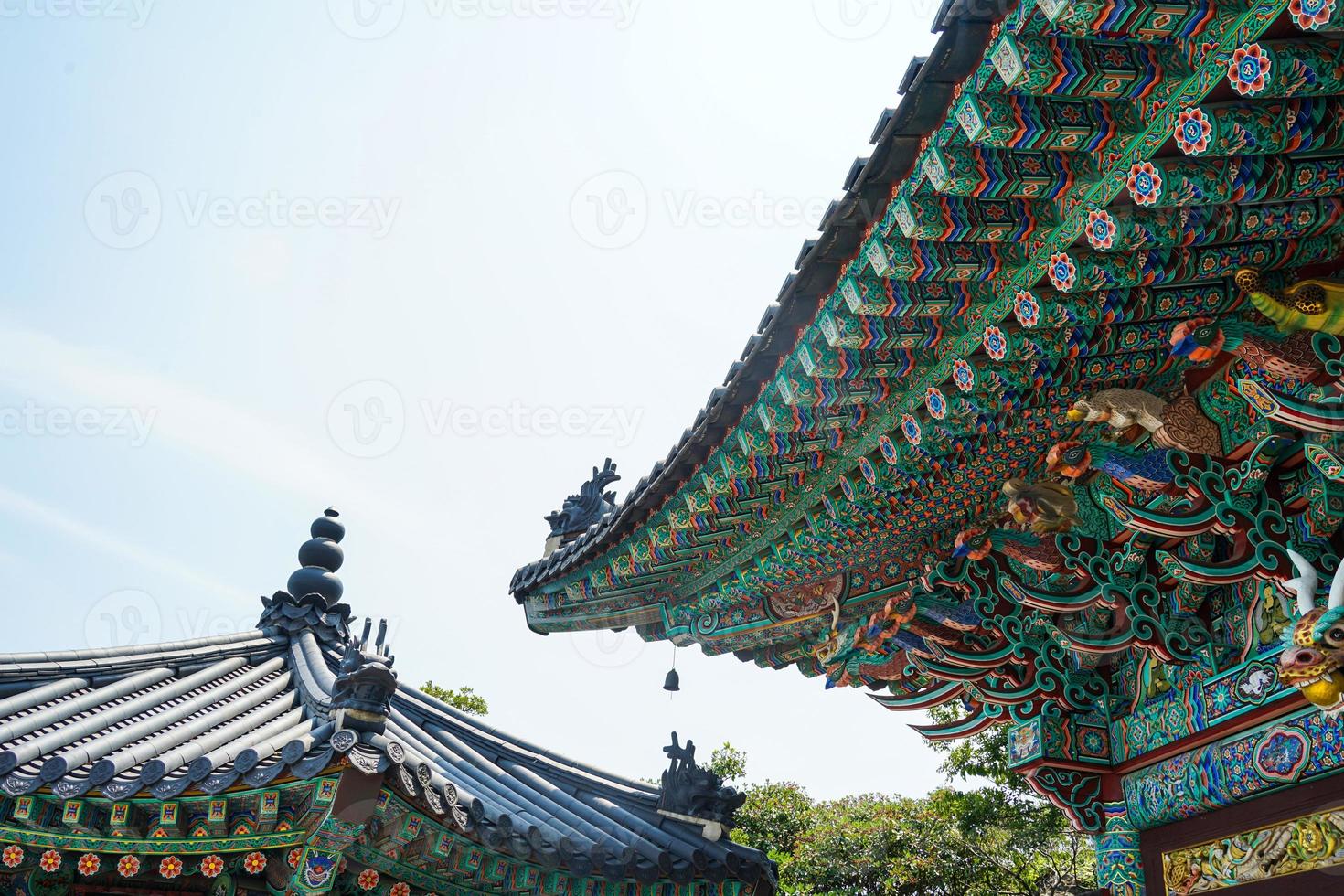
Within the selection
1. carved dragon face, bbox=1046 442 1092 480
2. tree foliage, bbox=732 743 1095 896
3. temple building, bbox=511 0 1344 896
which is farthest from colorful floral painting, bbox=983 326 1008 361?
tree foliage, bbox=732 743 1095 896

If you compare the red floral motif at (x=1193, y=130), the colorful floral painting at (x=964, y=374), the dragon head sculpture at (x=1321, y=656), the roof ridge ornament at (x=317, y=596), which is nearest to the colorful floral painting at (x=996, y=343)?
the colorful floral painting at (x=964, y=374)

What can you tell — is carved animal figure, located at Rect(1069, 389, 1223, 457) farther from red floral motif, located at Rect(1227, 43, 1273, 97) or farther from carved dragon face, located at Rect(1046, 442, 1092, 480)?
red floral motif, located at Rect(1227, 43, 1273, 97)

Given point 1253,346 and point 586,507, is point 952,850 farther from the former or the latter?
point 1253,346

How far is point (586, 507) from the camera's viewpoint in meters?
7.47

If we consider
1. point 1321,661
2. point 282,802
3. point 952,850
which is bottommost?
point 282,802

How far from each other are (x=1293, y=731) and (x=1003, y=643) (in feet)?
4.43

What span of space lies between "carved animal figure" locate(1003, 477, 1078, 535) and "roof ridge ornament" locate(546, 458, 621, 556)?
11.4 ft

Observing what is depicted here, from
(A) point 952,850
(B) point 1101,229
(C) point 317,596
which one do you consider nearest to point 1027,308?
(B) point 1101,229

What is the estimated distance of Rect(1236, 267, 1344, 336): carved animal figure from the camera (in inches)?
117

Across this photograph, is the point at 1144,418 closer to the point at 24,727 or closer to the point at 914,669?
the point at 914,669

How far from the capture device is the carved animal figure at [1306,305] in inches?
117

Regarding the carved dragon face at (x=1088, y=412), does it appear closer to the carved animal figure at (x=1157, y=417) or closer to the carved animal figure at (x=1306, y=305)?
the carved animal figure at (x=1157, y=417)

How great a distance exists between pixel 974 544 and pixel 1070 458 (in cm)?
96

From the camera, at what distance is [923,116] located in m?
2.94
